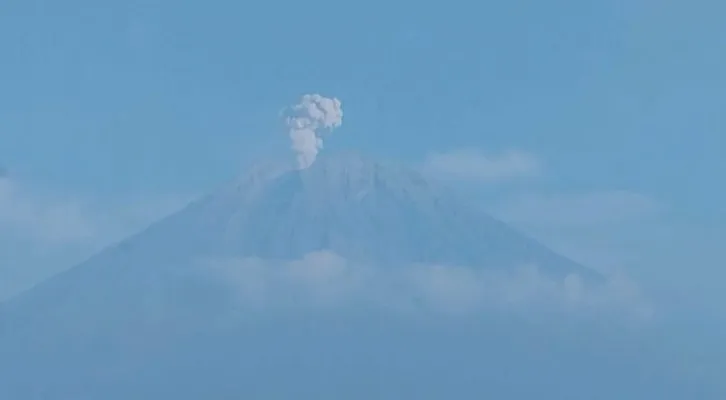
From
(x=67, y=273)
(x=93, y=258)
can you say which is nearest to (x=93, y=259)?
(x=93, y=258)

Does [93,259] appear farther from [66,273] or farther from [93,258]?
[66,273]

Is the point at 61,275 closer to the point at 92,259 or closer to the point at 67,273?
the point at 67,273

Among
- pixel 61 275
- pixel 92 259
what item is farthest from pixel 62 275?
pixel 92 259

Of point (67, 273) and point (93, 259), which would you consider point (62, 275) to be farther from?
point (93, 259)

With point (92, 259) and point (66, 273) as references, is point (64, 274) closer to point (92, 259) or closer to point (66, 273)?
point (66, 273)

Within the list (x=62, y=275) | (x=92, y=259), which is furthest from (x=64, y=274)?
(x=92, y=259)
